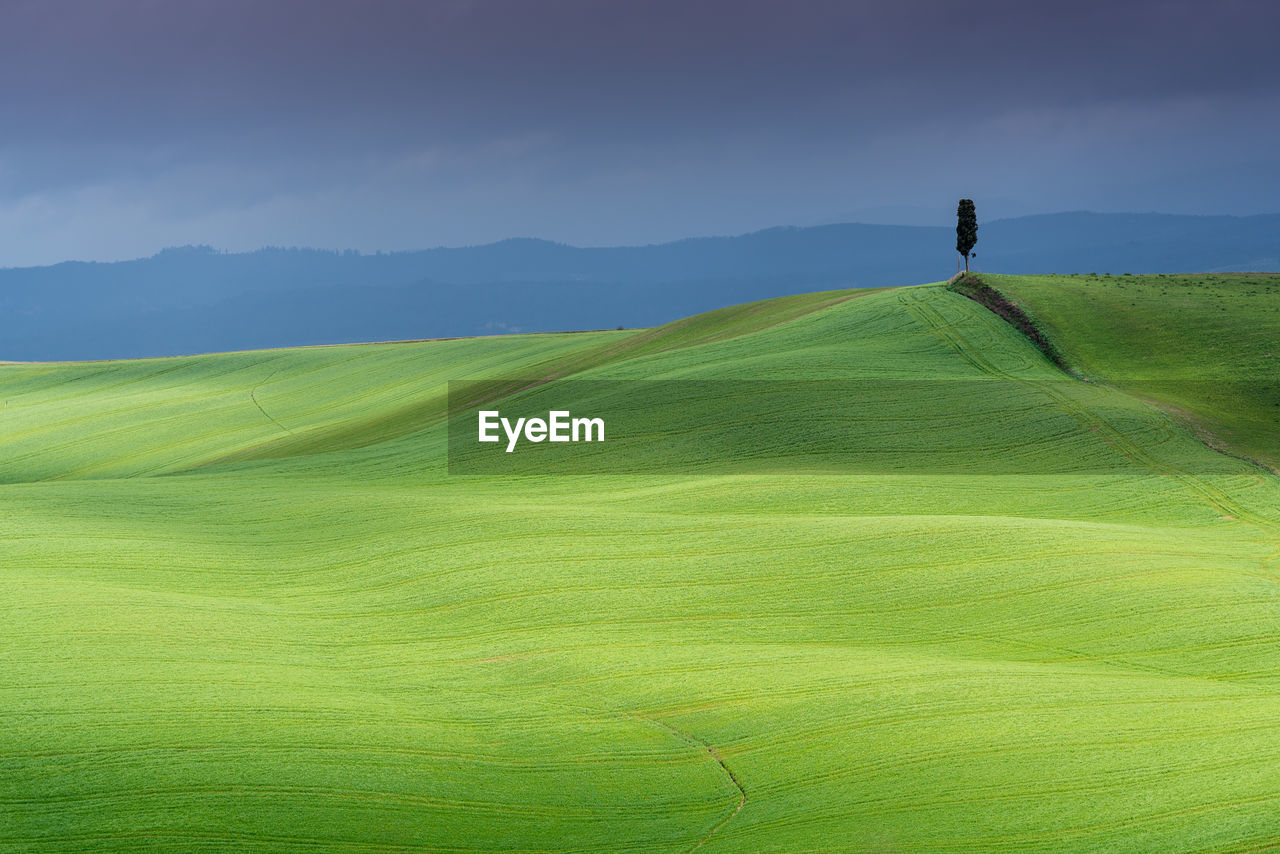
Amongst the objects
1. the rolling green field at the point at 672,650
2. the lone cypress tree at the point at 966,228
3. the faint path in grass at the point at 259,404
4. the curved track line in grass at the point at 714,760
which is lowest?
the curved track line in grass at the point at 714,760

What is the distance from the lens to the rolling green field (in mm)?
14664

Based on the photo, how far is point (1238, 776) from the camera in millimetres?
14695

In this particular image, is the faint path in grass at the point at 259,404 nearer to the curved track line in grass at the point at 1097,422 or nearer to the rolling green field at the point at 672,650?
the rolling green field at the point at 672,650

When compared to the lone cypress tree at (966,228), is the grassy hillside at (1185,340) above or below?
below

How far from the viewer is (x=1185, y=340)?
5609cm

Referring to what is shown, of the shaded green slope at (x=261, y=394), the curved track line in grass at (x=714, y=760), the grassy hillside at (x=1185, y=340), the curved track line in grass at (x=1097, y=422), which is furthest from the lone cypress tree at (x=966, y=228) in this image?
the curved track line in grass at (x=714, y=760)

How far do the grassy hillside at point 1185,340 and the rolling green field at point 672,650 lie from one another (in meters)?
0.82

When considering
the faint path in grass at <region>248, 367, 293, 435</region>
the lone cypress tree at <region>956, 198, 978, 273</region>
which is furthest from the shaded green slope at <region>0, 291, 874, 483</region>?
the lone cypress tree at <region>956, 198, 978, 273</region>

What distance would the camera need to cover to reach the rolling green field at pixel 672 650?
1466 cm

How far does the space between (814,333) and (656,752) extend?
152 ft

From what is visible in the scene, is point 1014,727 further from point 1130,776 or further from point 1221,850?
point 1221,850

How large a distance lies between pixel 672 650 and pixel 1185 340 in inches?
1819

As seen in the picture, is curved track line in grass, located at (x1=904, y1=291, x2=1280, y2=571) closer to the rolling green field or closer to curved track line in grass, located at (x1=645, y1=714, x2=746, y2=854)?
the rolling green field

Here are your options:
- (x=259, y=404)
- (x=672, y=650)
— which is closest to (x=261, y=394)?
(x=259, y=404)
